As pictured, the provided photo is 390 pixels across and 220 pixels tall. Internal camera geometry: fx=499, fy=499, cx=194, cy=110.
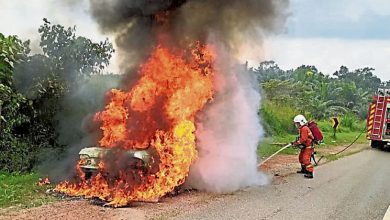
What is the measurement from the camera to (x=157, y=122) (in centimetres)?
909

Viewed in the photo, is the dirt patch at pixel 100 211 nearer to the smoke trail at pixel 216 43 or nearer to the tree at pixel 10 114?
the smoke trail at pixel 216 43

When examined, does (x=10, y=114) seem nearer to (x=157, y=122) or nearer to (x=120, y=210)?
(x=157, y=122)

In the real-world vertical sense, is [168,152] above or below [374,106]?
below

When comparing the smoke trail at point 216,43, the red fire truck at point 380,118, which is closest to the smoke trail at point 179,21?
the smoke trail at point 216,43

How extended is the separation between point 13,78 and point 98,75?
2549 millimetres

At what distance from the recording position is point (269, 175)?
1218cm

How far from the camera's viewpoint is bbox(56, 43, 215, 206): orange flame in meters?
8.37

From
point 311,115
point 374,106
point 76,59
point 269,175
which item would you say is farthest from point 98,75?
point 311,115

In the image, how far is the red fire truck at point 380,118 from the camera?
22.7 m

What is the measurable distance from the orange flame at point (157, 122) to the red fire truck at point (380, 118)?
49.9ft

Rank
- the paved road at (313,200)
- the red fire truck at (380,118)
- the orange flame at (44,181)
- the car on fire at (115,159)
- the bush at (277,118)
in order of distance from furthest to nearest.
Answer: the bush at (277,118), the red fire truck at (380,118), the orange flame at (44,181), the car on fire at (115,159), the paved road at (313,200)

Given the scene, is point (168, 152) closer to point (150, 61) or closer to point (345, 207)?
point (150, 61)

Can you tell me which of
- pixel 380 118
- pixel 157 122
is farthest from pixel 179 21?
pixel 380 118

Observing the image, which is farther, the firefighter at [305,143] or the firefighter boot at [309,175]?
the firefighter boot at [309,175]
